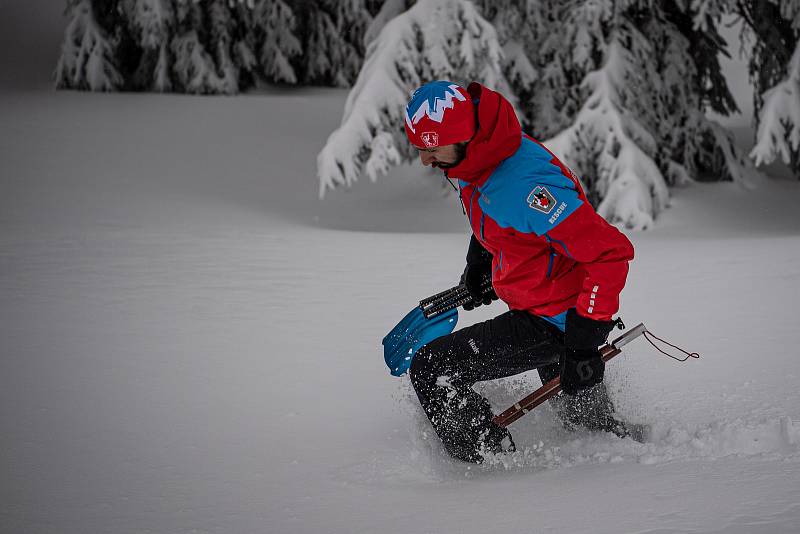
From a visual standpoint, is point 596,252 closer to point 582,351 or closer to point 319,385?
point 582,351

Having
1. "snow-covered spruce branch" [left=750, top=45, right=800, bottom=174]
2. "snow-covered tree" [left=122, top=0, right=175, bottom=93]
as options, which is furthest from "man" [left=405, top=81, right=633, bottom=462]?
"snow-covered tree" [left=122, top=0, right=175, bottom=93]

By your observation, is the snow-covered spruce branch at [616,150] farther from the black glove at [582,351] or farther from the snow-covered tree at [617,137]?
the black glove at [582,351]

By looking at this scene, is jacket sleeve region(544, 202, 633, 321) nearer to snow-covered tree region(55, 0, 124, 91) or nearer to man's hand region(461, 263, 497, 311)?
man's hand region(461, 263, 497, 311)

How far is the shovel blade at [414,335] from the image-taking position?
3371 mm

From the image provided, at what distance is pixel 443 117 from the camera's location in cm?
279

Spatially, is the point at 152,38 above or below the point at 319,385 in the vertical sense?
below

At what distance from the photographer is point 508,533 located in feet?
8.02

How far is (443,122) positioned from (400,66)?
5.78 meters

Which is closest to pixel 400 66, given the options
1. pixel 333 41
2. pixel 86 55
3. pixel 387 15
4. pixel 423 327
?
pixel 387 15

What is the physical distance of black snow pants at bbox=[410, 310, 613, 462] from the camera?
10.1ft

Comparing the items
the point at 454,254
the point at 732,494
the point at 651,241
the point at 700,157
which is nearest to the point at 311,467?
the point at 732,494

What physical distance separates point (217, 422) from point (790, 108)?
6794 mm

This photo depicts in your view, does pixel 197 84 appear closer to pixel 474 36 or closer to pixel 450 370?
pixel 474 36

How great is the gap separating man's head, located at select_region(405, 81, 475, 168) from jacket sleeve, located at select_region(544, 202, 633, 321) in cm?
45
